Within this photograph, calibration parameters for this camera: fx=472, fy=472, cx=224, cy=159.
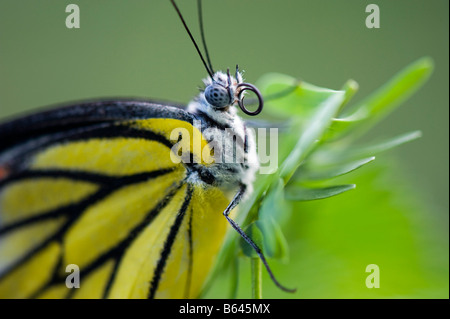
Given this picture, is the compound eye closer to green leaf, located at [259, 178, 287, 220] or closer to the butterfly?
the butterfly

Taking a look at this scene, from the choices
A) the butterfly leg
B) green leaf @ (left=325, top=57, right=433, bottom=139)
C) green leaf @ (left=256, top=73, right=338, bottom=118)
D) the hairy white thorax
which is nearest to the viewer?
the butterfly leg

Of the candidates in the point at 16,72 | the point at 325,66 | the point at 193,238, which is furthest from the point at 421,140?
the point at 16,72

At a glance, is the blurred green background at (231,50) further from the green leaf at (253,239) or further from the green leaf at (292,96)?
the green leaf at (253,239)

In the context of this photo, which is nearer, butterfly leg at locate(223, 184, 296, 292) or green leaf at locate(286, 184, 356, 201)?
green leaf at locate(286, 184, 356, 201)

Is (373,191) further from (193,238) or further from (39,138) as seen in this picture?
(39,138)

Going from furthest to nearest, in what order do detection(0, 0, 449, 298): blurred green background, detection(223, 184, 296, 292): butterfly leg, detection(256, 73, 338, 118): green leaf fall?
1. detection(0, 0, 449, 298): blurred green background
2. detection(256, 73, 338, 118): green leaf
3. detection(223, 184, 296, 292): butterfly leg

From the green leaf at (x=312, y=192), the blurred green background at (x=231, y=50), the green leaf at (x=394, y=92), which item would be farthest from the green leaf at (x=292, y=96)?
the blurred green background at (x=231, y=50)

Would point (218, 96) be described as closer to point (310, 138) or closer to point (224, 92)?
point (224, 92)

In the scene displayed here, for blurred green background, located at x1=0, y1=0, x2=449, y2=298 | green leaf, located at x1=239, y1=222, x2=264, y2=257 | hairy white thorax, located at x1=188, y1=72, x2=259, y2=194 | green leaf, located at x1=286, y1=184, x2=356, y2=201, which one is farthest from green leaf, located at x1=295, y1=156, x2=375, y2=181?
blurred green background, located at x1=0, y1=0, x2=449, y2=298
